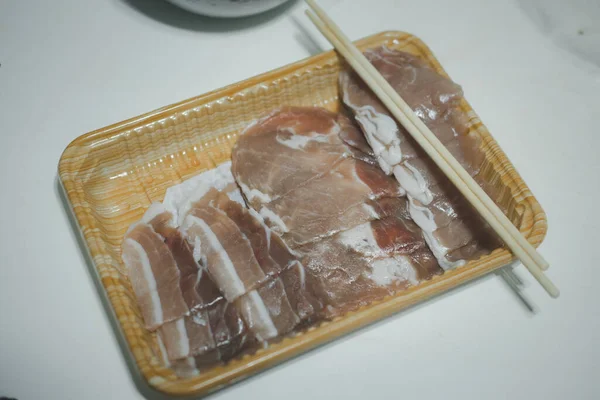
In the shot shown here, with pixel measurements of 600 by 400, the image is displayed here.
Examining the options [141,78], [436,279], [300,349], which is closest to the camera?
[300,349]

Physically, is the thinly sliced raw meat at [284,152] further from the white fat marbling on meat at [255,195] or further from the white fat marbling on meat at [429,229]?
the white fat marbling on meat at [429,229]

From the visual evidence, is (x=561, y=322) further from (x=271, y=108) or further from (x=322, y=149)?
(x=271, y=108)

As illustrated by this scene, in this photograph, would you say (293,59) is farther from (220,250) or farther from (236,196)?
(220,250)

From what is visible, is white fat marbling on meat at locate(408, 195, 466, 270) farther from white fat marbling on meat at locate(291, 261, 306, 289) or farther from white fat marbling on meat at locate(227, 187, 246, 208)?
white fat marbling on meat at locate(227, 187, 246, 208)

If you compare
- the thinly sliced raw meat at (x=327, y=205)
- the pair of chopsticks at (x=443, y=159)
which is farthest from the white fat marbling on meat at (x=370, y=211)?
the pair of chopsticks at (x=443, y=159)

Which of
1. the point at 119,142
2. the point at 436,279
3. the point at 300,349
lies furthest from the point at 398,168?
the point at 119,142

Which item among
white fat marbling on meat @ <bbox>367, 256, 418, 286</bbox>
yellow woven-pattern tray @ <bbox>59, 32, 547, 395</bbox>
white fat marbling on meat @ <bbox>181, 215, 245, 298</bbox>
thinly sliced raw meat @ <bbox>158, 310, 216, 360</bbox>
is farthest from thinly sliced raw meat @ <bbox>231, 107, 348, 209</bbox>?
thinly sliced raw meat @ <bbox>158, 310, 216, 360</bbox>
